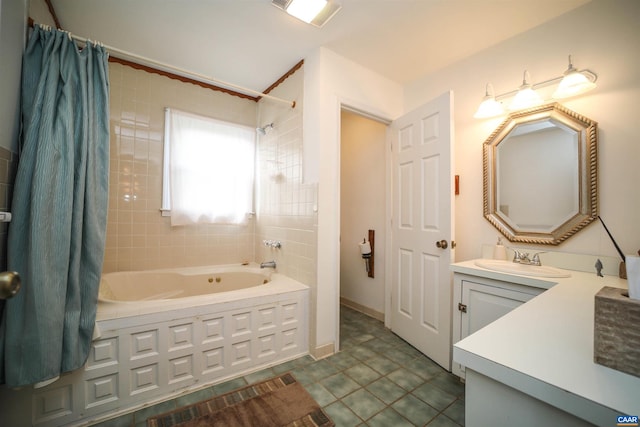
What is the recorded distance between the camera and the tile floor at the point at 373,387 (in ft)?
4.55

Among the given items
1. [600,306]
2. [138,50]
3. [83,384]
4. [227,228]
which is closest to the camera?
[600,306]

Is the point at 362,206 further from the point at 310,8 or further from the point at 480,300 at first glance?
the point at 310,8

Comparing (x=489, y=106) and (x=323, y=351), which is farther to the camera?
(x=323, y=351)

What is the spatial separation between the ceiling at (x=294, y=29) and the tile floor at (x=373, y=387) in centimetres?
251

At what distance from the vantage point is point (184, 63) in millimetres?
2320

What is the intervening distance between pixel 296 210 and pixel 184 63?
1747 millimetres

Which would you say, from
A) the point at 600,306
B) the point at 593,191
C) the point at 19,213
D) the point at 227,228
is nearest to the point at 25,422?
the point at 19,213

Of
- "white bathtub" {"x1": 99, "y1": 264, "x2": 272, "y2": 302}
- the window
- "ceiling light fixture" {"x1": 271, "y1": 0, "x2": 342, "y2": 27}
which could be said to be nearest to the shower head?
the window

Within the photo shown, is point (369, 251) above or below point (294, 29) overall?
below

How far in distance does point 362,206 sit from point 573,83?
77.2 inches

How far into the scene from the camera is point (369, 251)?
2771 millimetres

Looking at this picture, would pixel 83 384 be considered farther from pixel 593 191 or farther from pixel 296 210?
pixel 593 191

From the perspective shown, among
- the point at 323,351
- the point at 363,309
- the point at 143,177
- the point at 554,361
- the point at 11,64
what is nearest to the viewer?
the point at 554,361

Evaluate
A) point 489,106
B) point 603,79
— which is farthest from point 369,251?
point 603,79
